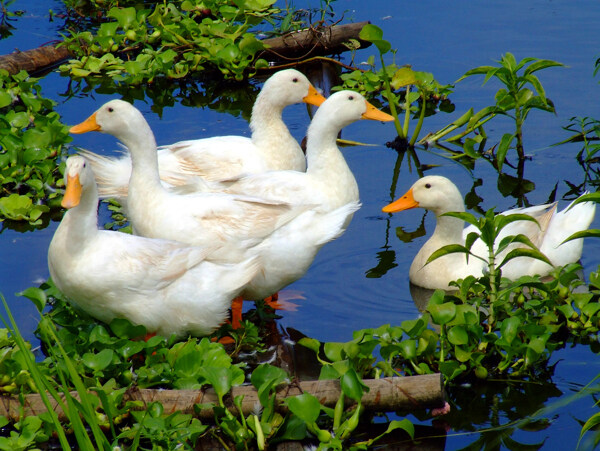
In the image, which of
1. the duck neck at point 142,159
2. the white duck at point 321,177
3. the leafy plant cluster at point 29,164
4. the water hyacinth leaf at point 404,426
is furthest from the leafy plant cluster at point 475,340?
the leafy plant cluster at point 29,164

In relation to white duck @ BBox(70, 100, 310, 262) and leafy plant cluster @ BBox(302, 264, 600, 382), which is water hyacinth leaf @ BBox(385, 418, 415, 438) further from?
white duck @ BBox(70, 100, 310, 262)

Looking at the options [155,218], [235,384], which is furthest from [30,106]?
[235,384]

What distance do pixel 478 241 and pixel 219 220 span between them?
60.7 inches

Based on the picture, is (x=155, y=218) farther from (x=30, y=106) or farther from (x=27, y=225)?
(x=30, y=106)

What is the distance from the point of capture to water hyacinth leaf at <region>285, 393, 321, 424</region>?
10.8 feet

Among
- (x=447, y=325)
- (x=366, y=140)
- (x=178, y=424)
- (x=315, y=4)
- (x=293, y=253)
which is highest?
(x=315, y=4)

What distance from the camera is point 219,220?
14.3ft

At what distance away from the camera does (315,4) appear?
28.9 feet

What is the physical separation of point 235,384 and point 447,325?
1065 millimetres

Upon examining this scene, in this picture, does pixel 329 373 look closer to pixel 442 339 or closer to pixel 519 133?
pixel 442 339

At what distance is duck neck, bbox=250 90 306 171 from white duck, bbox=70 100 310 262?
38.2 inches

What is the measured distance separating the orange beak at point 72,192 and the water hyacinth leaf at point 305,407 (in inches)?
52.6

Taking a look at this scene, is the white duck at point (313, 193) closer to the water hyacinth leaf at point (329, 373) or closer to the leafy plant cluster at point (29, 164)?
the water hyacinth leaf at point (329, 373)

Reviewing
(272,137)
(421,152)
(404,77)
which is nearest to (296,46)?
(404,77)
